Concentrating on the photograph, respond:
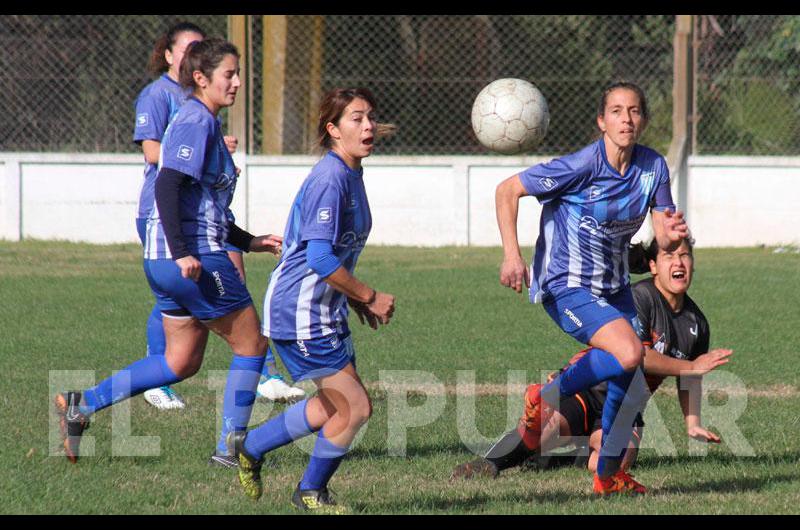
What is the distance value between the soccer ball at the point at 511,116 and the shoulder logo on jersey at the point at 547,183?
2.36 m

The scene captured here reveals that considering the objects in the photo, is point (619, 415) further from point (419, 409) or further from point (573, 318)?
point (419, 409)

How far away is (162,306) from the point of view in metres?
5.83

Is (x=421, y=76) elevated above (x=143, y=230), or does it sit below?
above

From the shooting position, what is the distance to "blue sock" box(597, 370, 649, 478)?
209 inches

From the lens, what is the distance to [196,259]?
548 cm

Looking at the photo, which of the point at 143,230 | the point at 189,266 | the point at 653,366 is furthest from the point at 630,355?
the point at 143,230

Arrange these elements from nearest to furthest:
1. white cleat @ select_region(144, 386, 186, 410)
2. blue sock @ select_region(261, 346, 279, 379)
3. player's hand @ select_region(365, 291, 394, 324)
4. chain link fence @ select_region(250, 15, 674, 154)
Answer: player's hand @ select_region(365, 291, 394, 324) → white cleat @ select_region(144, 386, 186, 410) → blue sock @ select_region(261, 346, 279, 379) → chain link fence @ select_region(250, 15, 674, 154)

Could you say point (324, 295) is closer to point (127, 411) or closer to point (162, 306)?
point (162, 306)

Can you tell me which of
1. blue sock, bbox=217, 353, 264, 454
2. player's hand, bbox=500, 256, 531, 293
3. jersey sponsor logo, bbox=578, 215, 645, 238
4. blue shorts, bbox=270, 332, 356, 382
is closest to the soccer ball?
jersey sponsor logo, bbox=578, 215, 645, 238

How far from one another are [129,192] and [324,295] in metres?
11.4

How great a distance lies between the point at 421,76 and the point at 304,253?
39.4ft

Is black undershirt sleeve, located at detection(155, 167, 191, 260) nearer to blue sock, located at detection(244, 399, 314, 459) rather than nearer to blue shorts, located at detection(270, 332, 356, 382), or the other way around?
blue shorts, located at detection(270, 332, 356, 382)

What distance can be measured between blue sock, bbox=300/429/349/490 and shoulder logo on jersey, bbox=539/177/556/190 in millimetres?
1470
